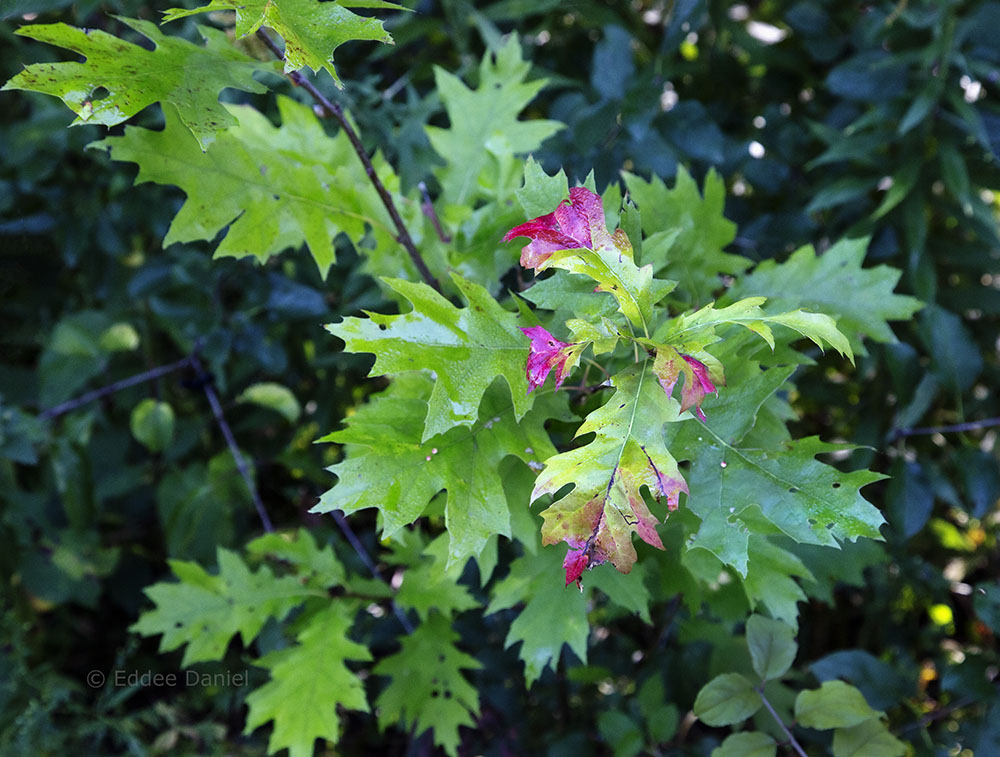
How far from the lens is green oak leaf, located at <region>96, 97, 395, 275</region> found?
877mm

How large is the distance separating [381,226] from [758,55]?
1049mm

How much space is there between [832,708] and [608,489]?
540 mm

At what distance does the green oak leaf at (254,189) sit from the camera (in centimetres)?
88

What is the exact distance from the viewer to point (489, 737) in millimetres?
1543

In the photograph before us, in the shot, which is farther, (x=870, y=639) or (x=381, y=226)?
(x=870, y=639)

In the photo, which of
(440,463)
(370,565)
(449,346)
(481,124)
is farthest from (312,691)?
(481,124)

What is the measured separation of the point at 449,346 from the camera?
0.75m

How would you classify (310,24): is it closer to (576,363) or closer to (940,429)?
(576,363)

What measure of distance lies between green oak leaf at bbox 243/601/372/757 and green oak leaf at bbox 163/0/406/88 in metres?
0.78

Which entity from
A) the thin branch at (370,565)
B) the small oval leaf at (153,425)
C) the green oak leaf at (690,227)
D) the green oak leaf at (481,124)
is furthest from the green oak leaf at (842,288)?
the small oval leaf at (153,425)

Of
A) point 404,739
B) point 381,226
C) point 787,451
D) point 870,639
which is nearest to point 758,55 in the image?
point 381,226

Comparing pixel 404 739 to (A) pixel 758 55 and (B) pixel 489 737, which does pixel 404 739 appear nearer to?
(B) pixel 489 737

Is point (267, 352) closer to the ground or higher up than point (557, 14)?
closer to the ground

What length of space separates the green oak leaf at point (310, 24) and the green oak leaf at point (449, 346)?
208 mm
